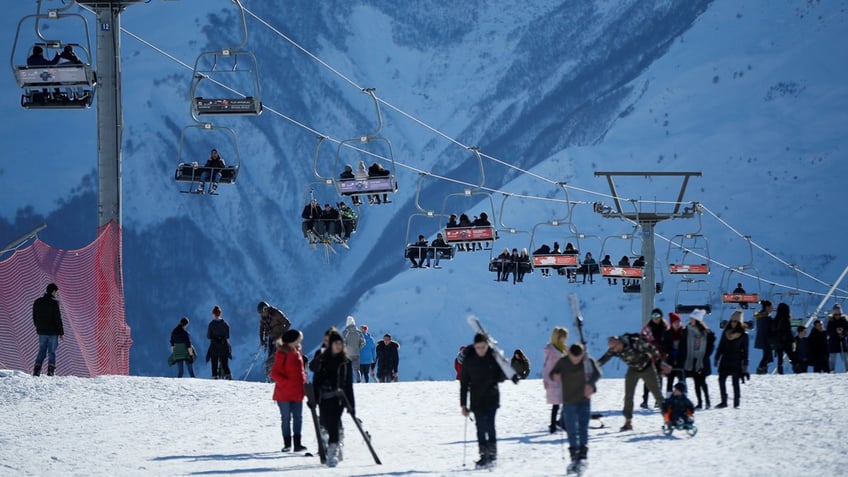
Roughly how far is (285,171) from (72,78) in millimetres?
69291

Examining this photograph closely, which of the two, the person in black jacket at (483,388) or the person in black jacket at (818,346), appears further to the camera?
the person in black jacket at (818,346)

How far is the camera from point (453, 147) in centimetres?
9431

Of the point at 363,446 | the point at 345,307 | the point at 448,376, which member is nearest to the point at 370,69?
the point at 345,307

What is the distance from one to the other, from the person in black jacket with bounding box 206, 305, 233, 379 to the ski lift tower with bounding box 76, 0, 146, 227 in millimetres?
2525

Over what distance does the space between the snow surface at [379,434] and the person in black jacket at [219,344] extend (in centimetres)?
179

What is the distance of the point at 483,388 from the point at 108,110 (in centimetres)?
1170

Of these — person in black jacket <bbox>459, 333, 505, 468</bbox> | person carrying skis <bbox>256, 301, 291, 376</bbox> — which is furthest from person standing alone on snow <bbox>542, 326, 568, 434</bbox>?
person carrying skis <bbox>256, 301, 291, 376</bbox>

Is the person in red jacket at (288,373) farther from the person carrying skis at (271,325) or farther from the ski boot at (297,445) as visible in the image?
the person carrying skis at (271,325)

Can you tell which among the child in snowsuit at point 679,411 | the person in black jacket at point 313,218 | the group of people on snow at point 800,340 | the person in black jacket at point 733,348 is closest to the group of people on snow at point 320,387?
the child in snowsuit at point 679,411

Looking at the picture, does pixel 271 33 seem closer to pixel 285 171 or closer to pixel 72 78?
pixel 285 171

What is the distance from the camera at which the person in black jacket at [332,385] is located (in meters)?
13.8

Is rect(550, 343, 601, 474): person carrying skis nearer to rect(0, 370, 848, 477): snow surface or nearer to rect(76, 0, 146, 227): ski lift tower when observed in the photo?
rect(0, 370, 848, 477): snow surface

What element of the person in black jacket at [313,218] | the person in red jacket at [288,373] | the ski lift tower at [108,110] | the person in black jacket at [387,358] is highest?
the ski lift tower at [108,110]

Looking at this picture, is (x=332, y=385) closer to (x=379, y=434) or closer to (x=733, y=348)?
(x=379, y=434)
